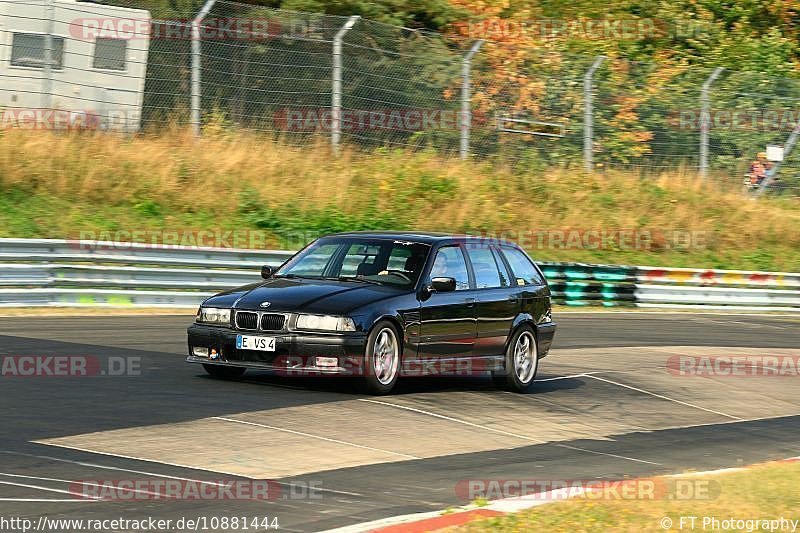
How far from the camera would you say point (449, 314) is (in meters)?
12.6

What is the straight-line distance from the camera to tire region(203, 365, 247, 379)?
12.4m

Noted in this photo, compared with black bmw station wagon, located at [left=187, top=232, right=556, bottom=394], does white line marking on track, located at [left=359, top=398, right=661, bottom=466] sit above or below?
below

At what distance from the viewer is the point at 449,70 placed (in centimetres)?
2941

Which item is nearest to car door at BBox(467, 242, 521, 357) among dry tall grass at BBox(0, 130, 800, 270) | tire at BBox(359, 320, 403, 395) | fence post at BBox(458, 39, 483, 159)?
tire at BBox(359, 320, 403, 395)

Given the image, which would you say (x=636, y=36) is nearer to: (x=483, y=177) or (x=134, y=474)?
(x=483, y=177)

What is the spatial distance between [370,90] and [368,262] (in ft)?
51.6

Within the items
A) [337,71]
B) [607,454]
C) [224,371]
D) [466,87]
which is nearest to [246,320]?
[224,371]

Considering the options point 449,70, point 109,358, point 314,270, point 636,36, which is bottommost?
point 109,358

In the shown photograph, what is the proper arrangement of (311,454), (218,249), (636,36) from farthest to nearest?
1. (636,36)
2. (218,249)
3. (311,454)

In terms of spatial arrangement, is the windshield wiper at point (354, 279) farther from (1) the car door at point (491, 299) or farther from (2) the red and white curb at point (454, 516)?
(2) the red and white curb at point (454, 516)

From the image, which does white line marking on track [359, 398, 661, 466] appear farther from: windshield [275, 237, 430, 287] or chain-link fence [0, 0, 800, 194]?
chain-link fence [0, 0, 800, 194]

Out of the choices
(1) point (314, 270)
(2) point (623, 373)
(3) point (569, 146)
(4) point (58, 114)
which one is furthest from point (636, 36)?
(1) point (314, 270)

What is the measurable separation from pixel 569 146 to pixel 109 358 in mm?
20484

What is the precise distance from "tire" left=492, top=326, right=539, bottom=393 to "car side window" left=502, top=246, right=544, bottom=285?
568mm
